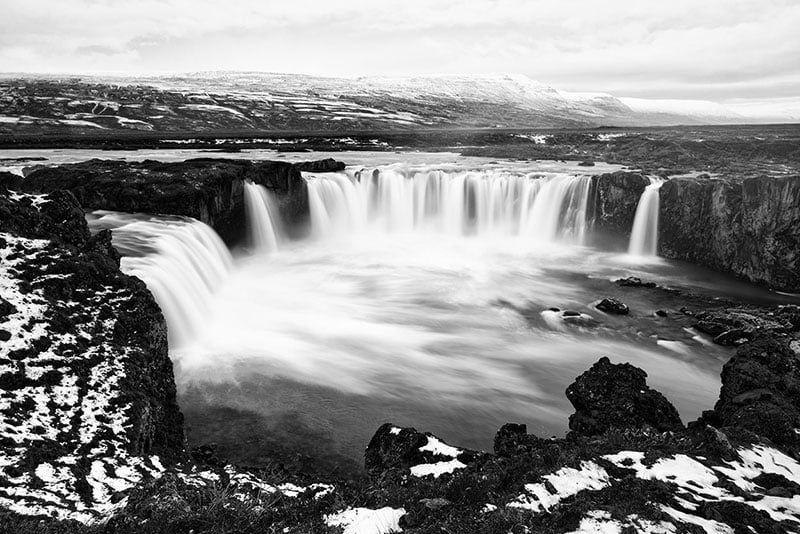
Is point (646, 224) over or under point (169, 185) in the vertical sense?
under

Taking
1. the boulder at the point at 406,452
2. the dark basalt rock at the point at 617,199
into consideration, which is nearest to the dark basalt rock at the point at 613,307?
the dark basalt rock at the point at 617,199

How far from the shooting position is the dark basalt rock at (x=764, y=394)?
695 cm

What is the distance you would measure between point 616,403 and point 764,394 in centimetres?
230

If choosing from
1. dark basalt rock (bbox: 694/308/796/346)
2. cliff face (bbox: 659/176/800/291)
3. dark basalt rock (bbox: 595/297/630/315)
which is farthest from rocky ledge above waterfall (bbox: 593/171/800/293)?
dark basalt rock (bbox: 595/297/630/315)

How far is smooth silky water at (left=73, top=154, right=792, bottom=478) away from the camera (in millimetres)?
11375

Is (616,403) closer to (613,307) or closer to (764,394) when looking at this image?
(764,394)

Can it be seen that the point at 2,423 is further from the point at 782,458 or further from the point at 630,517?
the point at 782,458

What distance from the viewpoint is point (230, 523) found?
448 cm

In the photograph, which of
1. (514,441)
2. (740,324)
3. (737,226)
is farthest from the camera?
(737,226)

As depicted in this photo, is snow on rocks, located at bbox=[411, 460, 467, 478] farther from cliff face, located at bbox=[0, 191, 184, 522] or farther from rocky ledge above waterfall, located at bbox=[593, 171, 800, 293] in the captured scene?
rocky ledge above waterfall, located at bbox=[593, 171, 800, 293]

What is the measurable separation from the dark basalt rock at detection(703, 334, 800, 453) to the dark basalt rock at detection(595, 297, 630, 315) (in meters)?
8.59

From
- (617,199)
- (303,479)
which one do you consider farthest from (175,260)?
(617,199)

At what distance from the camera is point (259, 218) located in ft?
83.0

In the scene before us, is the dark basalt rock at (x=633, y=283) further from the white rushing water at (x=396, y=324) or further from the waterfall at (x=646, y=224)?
the waterfall at (x=646, y=224)
